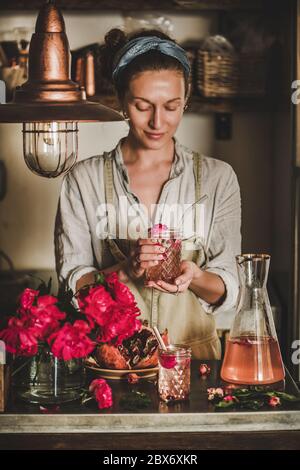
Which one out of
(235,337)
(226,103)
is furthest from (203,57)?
(235,337)

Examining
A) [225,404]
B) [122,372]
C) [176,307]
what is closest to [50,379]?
[122,372]

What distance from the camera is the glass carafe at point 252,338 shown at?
1.96 meters

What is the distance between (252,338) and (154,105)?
936 millimetres

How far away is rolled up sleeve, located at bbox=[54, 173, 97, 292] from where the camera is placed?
2.64m

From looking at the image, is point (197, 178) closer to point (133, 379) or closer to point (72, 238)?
point (72, 238)

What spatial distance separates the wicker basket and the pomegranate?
1.32 meters

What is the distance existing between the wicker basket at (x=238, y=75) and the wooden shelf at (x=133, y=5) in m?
0.18

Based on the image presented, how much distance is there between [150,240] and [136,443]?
68 centimetres

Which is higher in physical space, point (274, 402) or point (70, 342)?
point (70, 342)

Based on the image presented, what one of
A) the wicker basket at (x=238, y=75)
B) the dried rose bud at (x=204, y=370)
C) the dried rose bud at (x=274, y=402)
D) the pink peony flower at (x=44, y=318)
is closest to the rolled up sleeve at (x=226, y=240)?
the wicker basket at (x=238, y=75)

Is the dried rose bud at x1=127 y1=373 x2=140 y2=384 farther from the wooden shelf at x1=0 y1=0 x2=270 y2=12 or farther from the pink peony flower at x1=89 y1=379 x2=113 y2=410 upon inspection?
the wooden shelf at x1=0 y1=0 x2=270 y2=12

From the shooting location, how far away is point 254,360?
6.41ft

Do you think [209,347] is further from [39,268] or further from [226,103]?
[226,103]

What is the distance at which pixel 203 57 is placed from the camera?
3.12m
